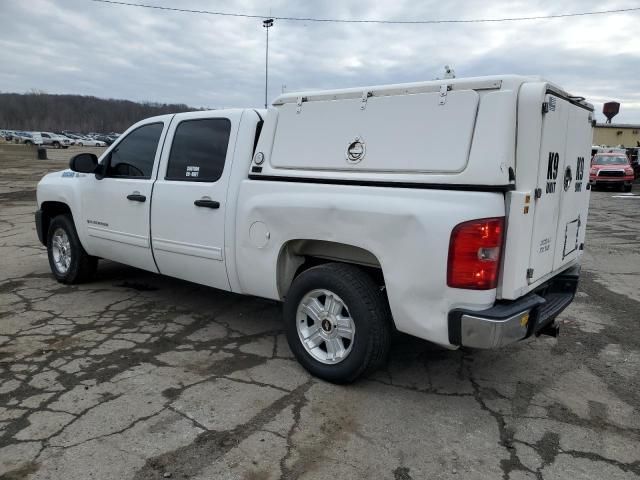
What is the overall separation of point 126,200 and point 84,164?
73 centimetres

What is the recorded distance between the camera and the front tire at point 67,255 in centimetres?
588

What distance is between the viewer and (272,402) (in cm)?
339

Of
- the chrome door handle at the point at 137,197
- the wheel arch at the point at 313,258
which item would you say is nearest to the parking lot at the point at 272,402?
the wheel arch at the point at 313,258

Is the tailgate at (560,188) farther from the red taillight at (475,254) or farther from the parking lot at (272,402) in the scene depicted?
the parking lot at (272,402)

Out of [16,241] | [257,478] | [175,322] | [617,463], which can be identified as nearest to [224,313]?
[175,322]

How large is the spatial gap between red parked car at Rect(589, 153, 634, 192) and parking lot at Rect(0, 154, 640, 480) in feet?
67.8

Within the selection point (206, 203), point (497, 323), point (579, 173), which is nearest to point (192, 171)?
point (206, 203)

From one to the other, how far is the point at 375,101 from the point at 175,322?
2.80m

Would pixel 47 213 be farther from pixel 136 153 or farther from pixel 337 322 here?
pixel 337 322

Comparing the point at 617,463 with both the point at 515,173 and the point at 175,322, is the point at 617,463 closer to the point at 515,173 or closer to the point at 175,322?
the point at 515,173

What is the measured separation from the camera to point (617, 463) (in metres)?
2.80

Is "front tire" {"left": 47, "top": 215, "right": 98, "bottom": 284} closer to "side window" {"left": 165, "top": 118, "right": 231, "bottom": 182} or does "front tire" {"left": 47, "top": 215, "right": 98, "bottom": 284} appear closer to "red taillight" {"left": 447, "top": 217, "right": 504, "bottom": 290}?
"side window" {"left": 165, "top": 118, "right": 231, "bottom": 182}

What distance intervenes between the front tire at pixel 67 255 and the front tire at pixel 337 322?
3.22 metres

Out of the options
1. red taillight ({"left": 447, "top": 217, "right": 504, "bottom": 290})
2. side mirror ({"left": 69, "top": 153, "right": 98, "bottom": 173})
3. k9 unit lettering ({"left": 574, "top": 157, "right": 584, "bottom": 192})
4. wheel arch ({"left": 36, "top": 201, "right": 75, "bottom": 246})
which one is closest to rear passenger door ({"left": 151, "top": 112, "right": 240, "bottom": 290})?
side mirror ({"left": 69, "top": 153, "right": 98, "bottom": 173})
